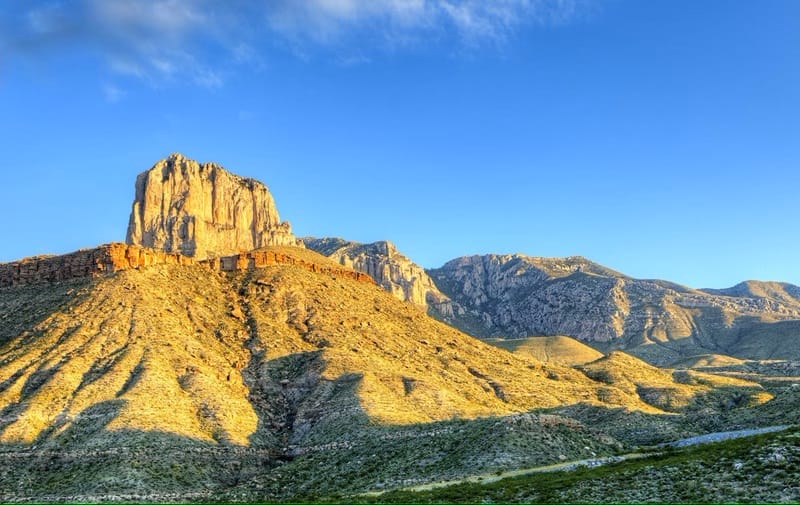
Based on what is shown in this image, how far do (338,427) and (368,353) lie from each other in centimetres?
2896

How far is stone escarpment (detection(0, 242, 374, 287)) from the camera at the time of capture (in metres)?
120

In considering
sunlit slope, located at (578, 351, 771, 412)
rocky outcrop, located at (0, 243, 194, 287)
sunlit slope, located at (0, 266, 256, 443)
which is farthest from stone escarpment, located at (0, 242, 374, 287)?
sunlit slope, located at (578, 351, 771, 412)

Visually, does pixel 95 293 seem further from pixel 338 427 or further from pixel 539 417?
pixel 539 417

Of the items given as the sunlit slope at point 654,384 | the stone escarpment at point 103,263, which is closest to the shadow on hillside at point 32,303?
the stone escarpment at point 103,263

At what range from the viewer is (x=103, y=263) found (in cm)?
11925

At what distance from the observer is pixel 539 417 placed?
233 ft

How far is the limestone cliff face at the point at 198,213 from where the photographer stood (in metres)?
172

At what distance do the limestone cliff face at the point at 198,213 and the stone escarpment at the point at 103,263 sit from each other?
3085cm

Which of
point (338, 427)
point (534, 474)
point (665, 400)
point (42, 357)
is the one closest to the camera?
point (534, 474)

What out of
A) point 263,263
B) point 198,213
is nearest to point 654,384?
point 263,263

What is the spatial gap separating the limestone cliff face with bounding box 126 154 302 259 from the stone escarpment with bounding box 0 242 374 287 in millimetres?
30847

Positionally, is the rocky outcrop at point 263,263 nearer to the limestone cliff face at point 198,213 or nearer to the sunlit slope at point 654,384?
the limestone cliff face at point 198,213

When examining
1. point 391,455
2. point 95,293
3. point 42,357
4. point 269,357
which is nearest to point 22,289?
point 95,293

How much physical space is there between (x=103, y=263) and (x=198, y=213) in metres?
57.2
